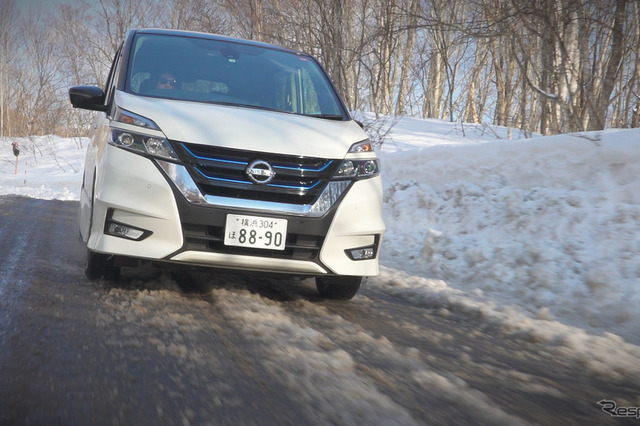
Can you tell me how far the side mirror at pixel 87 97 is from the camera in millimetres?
4438

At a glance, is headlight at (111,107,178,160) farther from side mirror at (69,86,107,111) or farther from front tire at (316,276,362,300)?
front tire at (316,276,362,300)

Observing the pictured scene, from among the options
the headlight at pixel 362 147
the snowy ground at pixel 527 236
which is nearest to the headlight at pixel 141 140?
the headlight at pixel 362 147

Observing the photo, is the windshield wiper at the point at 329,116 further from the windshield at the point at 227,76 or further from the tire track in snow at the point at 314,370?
the tire track in snow at the point at 314,370

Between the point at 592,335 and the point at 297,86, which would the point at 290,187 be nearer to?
the point at 297,86

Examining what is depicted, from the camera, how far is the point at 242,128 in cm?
379

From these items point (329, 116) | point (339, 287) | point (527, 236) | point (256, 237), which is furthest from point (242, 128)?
point (527, 236)

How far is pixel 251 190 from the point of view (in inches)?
142

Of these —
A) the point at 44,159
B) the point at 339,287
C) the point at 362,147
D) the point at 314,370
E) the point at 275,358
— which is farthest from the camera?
the point at 44,159

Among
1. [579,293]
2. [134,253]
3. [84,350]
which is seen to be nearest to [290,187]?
[134,253]

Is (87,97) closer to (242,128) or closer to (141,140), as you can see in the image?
(141,140)

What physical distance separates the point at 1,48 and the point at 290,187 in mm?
48431

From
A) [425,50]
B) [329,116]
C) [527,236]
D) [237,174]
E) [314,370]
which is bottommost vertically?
[314,370]

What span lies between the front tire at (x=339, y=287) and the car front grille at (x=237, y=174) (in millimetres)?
778

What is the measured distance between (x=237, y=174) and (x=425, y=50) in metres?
33.7
